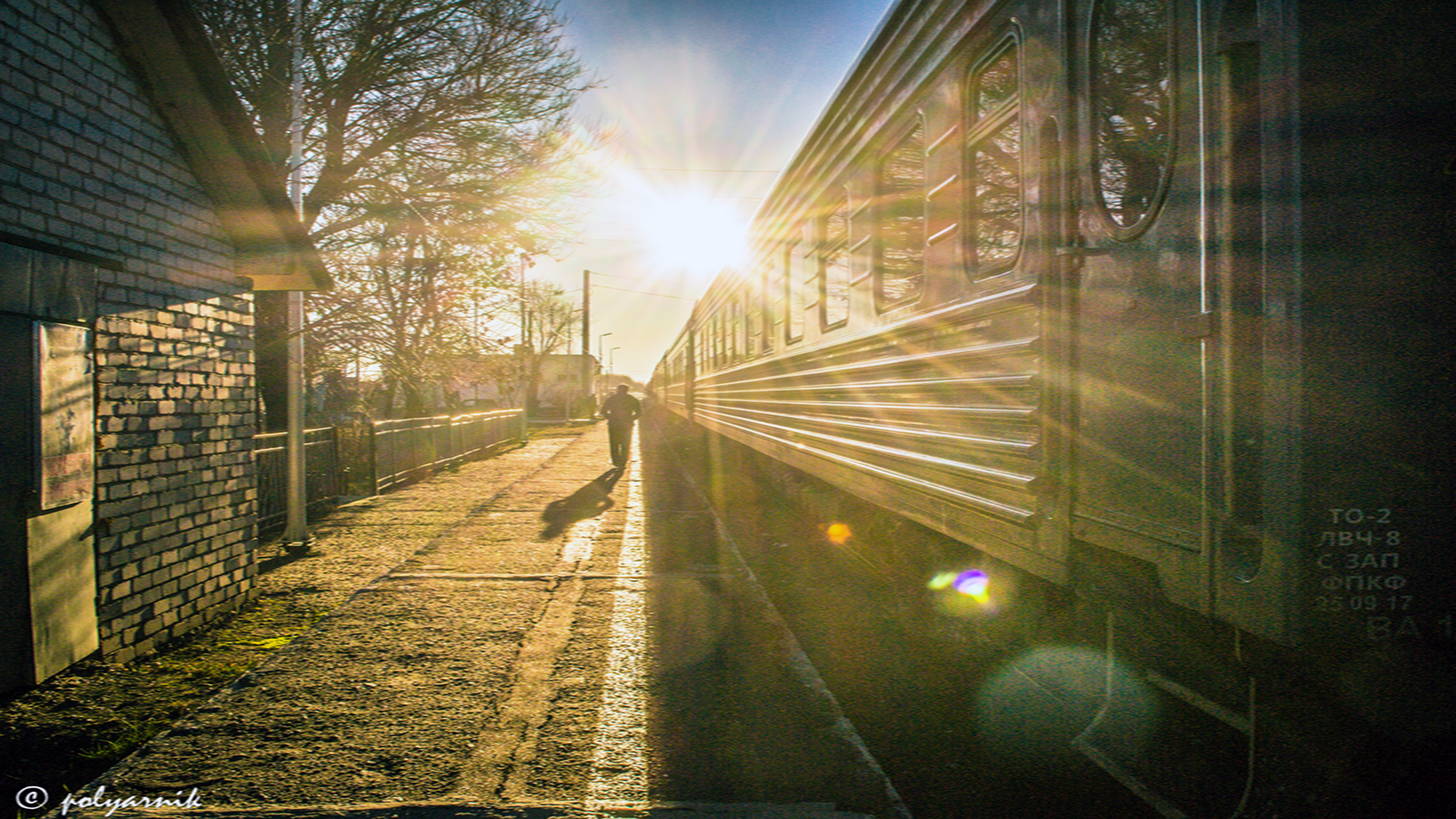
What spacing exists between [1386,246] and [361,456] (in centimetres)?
1120

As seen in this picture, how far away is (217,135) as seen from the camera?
16.3 feet

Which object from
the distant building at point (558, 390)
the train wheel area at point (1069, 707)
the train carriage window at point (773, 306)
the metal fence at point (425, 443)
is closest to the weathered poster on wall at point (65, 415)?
the train wheel area at point (1069, 707)

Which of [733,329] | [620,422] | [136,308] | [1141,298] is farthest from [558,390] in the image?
[1141,298]

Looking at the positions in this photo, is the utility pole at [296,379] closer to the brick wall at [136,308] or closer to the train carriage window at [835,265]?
the brick wall at [136,308]

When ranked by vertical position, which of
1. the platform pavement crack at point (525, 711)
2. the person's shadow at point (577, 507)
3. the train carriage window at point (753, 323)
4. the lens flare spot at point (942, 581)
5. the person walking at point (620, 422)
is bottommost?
the platform pavement crack at point (525, 711)

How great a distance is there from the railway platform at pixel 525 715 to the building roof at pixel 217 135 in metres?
2.35

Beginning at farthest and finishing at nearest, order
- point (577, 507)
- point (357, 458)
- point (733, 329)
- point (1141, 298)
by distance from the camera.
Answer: point (357, 458) < point (733, 329) < point (577, 507) < point (1141, 298)

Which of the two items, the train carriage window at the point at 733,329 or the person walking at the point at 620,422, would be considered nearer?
the train carriage window at the point at 733,329

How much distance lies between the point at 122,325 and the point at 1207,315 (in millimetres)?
4809

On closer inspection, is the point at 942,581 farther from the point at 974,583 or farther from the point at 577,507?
the point at 577,507

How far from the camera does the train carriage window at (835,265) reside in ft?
16.7

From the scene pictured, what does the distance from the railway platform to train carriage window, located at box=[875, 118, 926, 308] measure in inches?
77.0

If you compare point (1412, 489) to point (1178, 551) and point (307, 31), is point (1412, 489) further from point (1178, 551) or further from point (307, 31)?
point (307, 31)

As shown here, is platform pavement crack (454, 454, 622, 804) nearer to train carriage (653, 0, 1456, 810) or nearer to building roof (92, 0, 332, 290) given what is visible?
train carriage (653, 0, 1456, 810)
